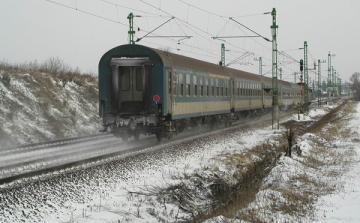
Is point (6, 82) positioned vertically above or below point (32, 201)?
above

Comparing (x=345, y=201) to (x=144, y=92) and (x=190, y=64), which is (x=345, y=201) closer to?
(x=144, y=92)

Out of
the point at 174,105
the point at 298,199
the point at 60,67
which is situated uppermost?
the point at 60,67

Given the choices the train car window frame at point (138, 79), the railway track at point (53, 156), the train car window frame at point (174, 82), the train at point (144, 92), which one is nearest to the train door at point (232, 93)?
the train at point (144, 92)

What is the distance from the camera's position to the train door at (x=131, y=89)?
1563cm

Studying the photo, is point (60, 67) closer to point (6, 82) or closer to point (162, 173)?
point (6, 82)

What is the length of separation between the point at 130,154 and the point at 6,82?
12.9m

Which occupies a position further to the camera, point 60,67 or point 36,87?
point 60,67

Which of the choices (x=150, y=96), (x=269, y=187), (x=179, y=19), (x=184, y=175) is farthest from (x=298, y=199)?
(x=179, y=19)

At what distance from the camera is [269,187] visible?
8.90 metres

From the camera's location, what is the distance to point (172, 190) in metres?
8.63

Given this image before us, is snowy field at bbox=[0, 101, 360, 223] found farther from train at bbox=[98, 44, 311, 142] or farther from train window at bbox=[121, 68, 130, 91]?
train window at bbox=[121, 68, 130, 91]

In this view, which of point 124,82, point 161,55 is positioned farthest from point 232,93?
point 124,82

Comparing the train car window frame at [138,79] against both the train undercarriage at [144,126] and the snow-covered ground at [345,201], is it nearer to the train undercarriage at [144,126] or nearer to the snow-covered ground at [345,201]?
the train undercarriage at [144,126]

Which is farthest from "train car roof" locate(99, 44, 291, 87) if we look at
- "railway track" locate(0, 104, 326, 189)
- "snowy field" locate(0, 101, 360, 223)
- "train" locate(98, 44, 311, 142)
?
"snowy field" locate(0, 101, 360, 223)
